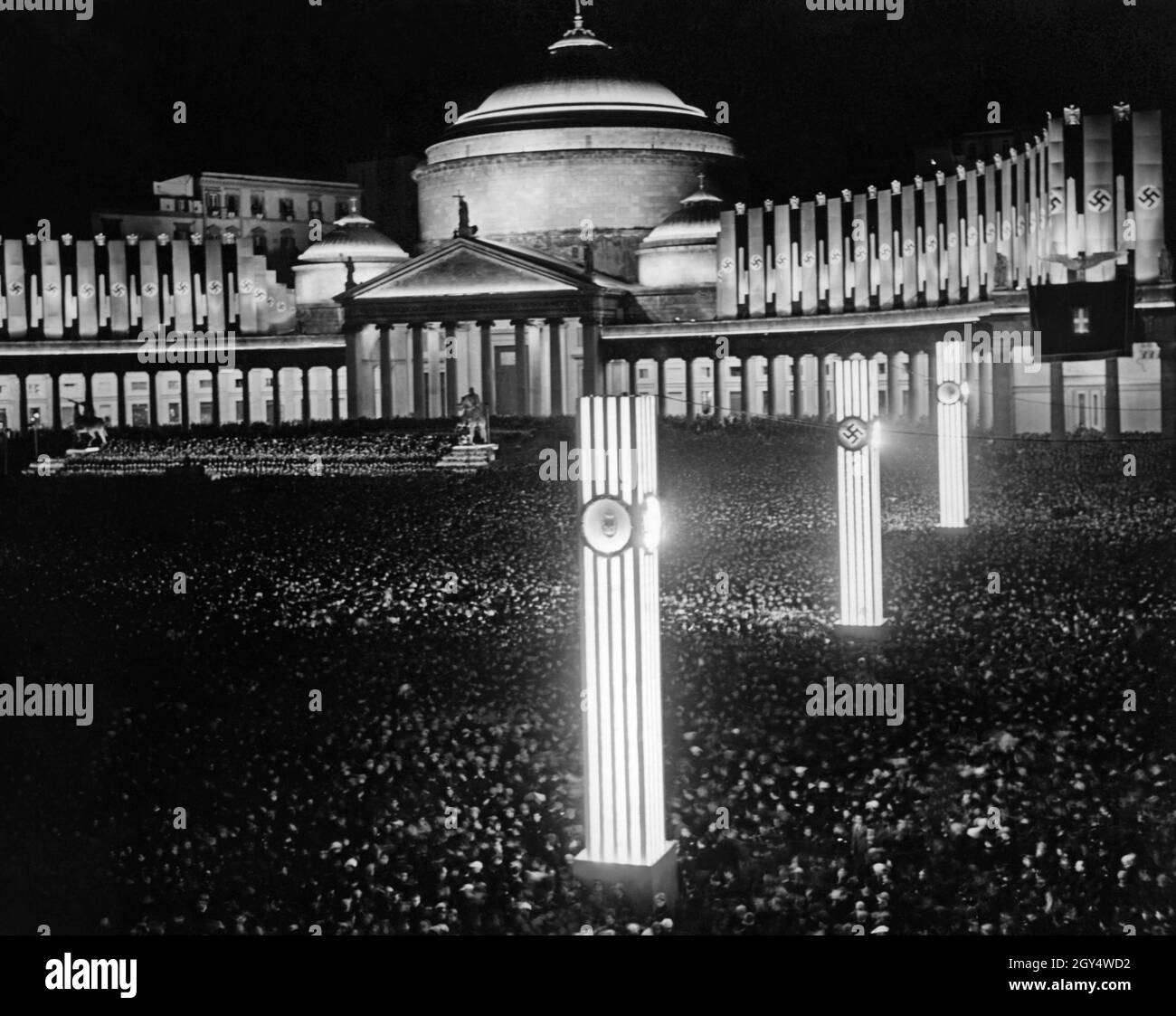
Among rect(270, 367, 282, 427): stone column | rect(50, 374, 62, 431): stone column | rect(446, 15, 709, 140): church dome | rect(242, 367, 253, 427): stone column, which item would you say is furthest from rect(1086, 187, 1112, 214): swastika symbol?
rect(50, 374, 62, 431): stone column

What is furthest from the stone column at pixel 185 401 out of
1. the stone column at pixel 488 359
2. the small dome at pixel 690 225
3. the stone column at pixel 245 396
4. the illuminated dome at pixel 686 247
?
the small dome at pixel 690 225

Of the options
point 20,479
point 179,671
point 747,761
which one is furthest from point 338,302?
point 747,761

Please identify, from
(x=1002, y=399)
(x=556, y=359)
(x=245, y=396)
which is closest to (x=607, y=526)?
(x=1002, y=399)

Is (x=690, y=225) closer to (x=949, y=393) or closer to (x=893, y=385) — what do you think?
(x=893, y=385)

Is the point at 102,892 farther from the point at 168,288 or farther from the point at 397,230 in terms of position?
the point at 397,230

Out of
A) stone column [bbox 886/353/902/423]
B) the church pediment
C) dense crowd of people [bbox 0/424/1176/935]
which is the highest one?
the church pediment
